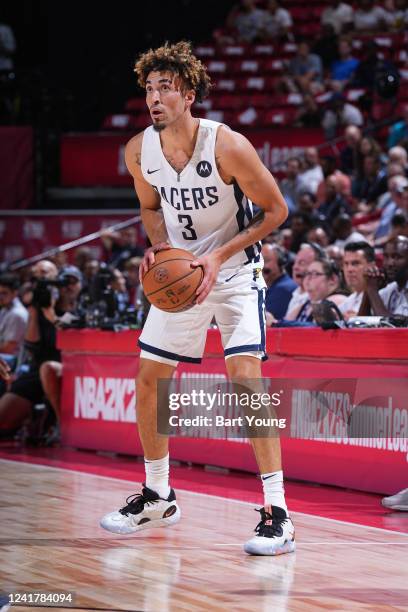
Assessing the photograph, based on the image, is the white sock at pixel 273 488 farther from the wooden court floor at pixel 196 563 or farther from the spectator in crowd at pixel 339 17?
the spectator in crowd at pixel 339 17

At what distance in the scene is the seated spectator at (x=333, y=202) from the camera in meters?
12.3

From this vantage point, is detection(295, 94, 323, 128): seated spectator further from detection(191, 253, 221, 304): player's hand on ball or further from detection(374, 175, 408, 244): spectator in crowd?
detection(191, 253, 221, 304): player's hand on ball

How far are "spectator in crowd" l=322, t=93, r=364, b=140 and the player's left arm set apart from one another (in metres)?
9.92

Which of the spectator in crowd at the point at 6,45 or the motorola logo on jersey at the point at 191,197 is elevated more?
the spectator in crowd at the point at 6,45

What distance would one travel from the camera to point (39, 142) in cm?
1627

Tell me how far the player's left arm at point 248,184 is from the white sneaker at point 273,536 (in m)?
1.15

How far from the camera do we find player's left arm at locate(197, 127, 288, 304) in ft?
16.4

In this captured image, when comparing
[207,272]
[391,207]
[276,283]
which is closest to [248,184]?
[207,272]

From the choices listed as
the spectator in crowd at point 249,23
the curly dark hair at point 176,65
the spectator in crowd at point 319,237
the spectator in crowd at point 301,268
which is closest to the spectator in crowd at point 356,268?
the spectator in crowd at point 301,268

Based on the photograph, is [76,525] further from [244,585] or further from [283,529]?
[244,585]

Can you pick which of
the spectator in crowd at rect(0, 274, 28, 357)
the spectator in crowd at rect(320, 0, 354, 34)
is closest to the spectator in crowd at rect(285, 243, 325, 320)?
the spectator in crowd at rect(0, 274, 28, 357)

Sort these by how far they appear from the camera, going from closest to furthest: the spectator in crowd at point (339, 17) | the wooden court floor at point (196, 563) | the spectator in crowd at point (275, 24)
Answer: the wooden court floor at point (196, 563) < the spectator in crowd at point (339, 17) < the spectator in crowd at point (275, 24)

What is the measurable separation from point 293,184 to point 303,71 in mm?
4002

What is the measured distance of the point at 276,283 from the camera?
9195 millimetres
